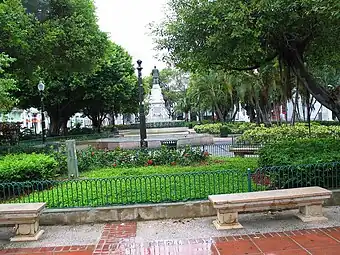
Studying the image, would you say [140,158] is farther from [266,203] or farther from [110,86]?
[110,86]

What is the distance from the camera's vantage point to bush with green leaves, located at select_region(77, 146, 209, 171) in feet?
40.7

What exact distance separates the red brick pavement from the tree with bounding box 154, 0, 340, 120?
4446 millimetres

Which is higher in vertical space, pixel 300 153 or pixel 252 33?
pixel 252 33

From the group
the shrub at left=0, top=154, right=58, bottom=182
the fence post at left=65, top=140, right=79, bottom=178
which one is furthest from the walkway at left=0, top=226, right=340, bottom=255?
the fence post at left=65, top=140, right=79, bottom=178

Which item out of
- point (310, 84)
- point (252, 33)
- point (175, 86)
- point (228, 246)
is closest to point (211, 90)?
point (310, 84)

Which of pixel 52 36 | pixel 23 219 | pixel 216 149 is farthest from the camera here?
pixel 216 149

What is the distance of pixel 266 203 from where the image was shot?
255 inches

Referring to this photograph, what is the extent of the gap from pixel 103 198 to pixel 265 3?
5.55 metres

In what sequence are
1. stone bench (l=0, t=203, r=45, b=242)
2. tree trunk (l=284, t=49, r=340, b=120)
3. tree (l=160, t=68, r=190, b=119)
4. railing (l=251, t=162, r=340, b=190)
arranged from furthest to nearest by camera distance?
tree (l=160, t=68, r=190, b=119)
tree trunk (l=284, t=49, r=340, b=120)
railing (l=251, t=162, r=340, b=190)
stone bench (l=0, t=203, r=45, b=242)

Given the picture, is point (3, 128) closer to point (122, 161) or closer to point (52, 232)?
point (122, 161)

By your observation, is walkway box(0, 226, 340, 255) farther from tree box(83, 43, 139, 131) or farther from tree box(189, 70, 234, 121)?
tree box(189, 70, 234, 121)

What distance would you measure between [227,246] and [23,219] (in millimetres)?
3477

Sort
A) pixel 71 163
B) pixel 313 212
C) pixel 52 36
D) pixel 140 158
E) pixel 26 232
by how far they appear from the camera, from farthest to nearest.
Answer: pixel 52 36 < pixel 140 158 < pixel 71 163 < pixel 313 212 < pixel 26 232

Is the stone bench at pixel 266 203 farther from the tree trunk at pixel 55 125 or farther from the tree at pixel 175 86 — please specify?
the tree at pixel 175 86
